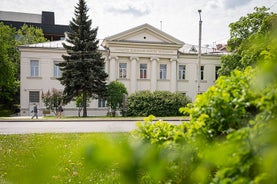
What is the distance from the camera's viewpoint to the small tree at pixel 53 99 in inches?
1320

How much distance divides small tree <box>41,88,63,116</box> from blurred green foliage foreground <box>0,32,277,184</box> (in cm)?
3150

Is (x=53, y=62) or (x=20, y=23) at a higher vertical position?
(x=20, y=23)

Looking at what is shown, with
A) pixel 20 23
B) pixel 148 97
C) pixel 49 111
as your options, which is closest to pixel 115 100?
pixel 148 97

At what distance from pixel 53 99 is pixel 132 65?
9.85 metres

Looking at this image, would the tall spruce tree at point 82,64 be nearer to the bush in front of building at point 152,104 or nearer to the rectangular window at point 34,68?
the bush in front of building at point 152,104

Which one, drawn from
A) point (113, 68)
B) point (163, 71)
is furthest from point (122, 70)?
point (163, 71)

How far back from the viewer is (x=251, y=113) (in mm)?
2400

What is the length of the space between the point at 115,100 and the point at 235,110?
29.9 metres

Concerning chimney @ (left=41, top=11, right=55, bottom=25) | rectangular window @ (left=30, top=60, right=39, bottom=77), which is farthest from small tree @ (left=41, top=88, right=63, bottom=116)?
chimney @ (left=41, top=11, right=55, bottom=25)

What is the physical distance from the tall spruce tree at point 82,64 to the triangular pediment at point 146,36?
447cm

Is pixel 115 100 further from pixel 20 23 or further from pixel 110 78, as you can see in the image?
pixel 20 23

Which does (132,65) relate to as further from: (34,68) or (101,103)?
(34,68)

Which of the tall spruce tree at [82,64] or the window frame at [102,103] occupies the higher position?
the tall spruce tree at [82,64]

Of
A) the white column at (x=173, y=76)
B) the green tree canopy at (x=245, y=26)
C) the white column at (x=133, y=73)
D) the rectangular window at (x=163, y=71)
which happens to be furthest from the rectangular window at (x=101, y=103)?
the green tree canopy at (x=245, y=26)
